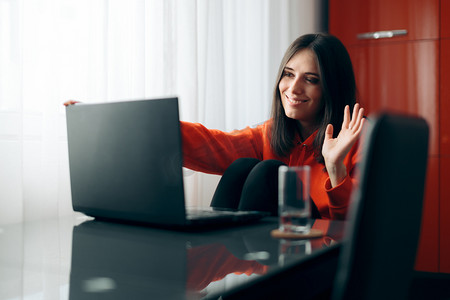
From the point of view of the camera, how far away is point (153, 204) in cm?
91

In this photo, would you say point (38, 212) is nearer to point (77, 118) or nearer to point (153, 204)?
point (77, 118)

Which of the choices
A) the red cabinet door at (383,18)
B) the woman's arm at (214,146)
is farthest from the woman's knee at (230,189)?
the red cabinet door at (383,18)

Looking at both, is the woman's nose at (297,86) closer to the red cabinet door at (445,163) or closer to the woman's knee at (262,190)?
the woman's knee at (262,190)

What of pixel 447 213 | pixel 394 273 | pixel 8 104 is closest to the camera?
pixel 394 273

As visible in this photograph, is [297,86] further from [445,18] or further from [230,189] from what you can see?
[445,18]

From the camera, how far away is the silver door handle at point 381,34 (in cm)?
292

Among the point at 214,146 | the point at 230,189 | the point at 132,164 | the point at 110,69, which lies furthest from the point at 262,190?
the point at 110,69

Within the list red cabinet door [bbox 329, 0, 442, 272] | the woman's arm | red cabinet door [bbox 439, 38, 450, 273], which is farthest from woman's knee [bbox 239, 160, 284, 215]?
red cabinet door [bbox 439, 38, 450, 273]

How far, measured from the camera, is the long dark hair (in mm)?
1834

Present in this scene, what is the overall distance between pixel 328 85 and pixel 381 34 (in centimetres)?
133

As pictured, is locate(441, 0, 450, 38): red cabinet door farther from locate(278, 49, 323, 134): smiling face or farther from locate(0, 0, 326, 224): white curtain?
locate(278, 49, 323, 134): smiling face

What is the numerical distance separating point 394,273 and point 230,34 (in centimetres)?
217

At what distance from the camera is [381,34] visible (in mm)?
2963

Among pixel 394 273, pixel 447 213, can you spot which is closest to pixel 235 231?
pixel 394 273
